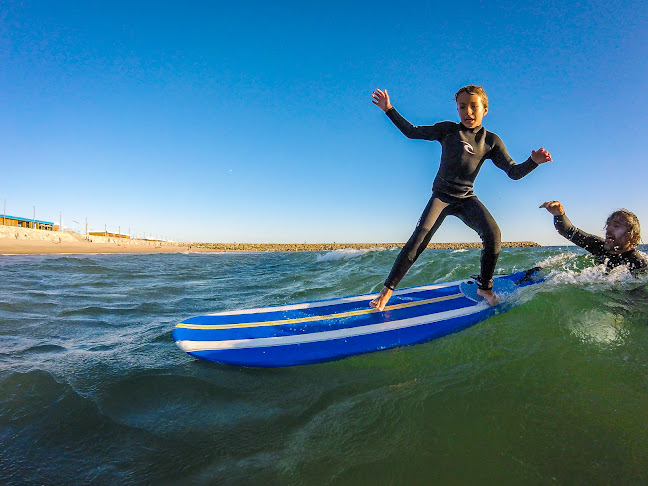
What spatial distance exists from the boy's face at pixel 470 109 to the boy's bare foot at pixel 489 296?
1769mm

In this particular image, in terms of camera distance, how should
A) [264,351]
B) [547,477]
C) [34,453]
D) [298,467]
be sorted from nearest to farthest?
[547,477]
[298,467]
[34,453]
[264,351]

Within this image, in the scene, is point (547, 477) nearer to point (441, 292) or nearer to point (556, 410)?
point (556, 410)

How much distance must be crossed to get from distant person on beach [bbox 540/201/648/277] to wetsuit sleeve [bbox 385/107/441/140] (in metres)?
1.58

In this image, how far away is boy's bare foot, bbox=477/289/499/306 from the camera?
352 centimetres

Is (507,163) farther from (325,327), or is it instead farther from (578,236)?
(325,327)

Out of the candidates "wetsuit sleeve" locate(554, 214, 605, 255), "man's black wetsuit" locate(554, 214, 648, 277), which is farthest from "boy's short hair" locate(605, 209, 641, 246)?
"wetsuit sleeve" locate(554, 214, 605, 255)

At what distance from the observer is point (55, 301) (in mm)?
5562

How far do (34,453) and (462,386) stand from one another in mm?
2387

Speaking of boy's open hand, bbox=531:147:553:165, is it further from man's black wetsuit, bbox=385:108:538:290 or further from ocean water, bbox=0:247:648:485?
ocean water, bbox=0:247:648:485

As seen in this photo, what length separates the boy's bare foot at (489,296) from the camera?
139 inches

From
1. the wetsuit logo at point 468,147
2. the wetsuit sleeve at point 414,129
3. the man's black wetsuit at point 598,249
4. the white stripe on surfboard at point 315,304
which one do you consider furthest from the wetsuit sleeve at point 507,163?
the white stripe on surfboard at point 315,304

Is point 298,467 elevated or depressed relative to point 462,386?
depressed

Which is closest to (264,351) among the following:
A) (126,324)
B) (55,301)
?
(126,324)

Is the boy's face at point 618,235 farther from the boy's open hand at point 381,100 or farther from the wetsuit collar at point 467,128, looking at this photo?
the boy's open hand at point 381,100
